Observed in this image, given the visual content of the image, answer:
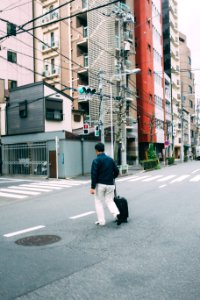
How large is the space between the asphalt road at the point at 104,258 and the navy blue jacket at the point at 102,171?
979 mm

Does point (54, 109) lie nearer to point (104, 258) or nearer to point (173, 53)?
point (104, 258)

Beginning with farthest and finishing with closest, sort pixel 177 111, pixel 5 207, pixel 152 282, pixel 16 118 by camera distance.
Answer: pixel 177 111, pixel 16 118, pixel 5 207, pixel 152 282

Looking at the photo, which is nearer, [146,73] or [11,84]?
[11,84]

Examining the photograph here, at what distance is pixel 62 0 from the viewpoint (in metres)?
39.6

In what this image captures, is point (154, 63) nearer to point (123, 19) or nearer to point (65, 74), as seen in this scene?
point (65, 74)

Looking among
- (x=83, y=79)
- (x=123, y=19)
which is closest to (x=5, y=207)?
(x=123, y=19)

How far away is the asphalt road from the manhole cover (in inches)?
4.9

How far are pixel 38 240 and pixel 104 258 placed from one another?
1.70 m

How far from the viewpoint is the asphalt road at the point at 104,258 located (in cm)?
372

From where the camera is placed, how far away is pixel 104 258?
4.88 m

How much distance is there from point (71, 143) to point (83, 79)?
712 inches

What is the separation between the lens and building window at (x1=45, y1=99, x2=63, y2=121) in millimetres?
25297

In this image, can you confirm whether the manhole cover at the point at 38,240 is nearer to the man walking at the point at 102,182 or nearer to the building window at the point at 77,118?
the man walking at the point at 102,182

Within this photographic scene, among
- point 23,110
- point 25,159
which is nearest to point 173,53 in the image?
point 23,110
